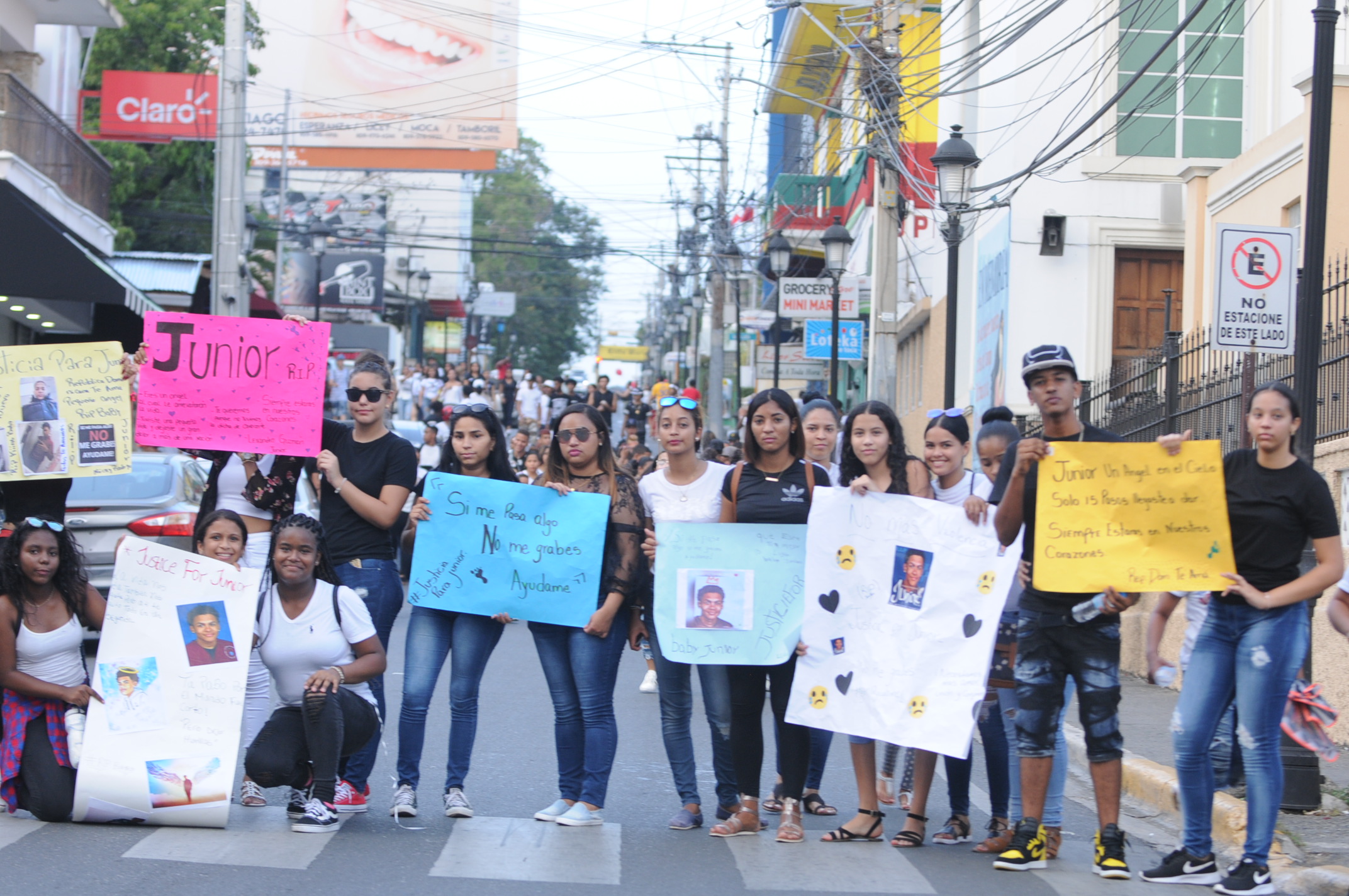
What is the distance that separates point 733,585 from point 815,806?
1.38 metres

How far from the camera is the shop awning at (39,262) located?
1730cm

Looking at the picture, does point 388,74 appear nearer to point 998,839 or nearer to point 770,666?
point 770,666

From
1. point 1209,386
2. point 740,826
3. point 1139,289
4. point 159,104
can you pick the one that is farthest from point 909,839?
point 159,104

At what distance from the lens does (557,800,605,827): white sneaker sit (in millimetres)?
6773

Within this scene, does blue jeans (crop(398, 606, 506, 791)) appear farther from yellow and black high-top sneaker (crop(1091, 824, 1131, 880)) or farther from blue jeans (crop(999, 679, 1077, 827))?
yellow and black high-top sneaker (crop(1091, 824, 1131, 880))

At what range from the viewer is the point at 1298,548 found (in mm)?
5867

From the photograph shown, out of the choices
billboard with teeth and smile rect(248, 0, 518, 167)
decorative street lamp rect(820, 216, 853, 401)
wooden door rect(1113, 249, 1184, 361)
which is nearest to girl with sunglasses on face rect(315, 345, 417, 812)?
decorative street lamp rect(820, 216, 853, 401)

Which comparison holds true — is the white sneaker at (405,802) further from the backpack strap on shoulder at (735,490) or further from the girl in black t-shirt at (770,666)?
the backpack strap on shoulder at (735,490)

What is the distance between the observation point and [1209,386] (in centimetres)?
1182

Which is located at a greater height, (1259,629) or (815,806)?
(1259,629)

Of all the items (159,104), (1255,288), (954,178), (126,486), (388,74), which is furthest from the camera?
(388,74)

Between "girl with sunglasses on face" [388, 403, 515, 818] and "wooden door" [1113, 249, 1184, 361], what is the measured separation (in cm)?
1565

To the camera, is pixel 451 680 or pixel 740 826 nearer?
pixel 740 826

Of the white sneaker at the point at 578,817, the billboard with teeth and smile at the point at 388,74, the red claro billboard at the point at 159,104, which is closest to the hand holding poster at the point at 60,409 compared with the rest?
the white sneaker at the point at 578,817
